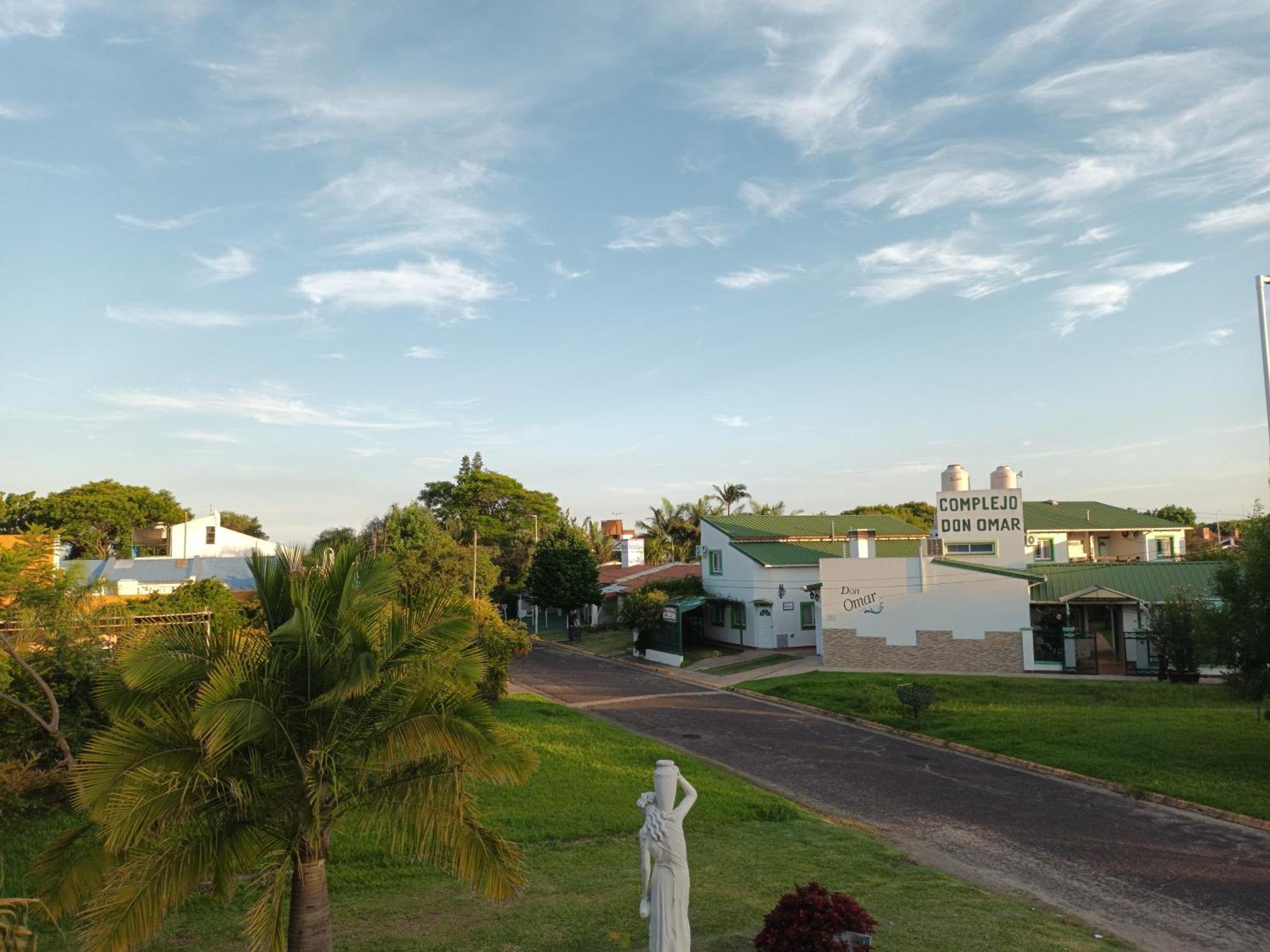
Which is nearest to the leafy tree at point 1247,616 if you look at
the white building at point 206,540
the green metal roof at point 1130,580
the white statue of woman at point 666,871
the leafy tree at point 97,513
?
the white statue of woman at point 666,871

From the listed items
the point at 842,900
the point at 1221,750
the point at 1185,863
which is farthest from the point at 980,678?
the point at 842,900

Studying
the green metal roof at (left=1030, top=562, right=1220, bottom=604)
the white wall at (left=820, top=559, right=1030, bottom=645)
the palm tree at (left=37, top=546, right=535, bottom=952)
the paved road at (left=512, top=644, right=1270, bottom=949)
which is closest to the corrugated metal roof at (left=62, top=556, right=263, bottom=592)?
the paved road at (left=512, top=644, right=1270, bottom=949)

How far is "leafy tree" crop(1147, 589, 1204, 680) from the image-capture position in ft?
87.5

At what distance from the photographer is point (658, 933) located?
297 inches

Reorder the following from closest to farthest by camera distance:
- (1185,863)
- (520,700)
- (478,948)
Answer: (478,948) < (1185,863) < (520,700)

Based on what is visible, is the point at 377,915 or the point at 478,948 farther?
the point at 377,915

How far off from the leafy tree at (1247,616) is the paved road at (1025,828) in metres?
3.34

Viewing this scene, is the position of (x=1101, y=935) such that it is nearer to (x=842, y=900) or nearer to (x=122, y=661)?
(x=842, y=900)

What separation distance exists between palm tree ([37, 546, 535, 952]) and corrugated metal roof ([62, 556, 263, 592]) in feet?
96.9

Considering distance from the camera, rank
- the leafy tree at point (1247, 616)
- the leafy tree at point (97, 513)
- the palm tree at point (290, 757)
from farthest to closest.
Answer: the leafy tree at point (97, 513)
the leafy tree at point (1247, 616)
the palm tree at point (290, 757)

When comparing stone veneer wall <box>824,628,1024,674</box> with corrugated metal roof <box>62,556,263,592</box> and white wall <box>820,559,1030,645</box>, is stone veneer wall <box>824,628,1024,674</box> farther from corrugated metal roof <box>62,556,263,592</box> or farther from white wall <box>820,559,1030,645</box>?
corrugated metal roof <box>62,556,263,592</box>

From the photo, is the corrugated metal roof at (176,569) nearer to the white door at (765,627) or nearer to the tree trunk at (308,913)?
the white door at (765,627)

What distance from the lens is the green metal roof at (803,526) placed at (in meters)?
43.0

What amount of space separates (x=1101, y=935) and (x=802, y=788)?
7.43 meters
